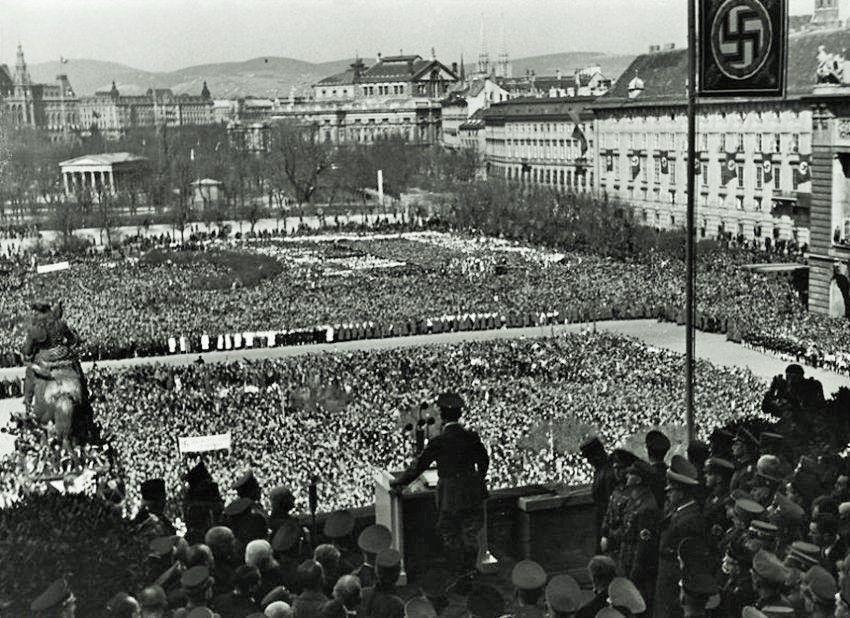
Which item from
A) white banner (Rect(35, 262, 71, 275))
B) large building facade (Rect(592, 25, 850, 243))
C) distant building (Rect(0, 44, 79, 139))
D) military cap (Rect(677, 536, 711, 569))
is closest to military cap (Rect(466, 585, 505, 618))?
military cap (Rect(677, 536, 711, 569))

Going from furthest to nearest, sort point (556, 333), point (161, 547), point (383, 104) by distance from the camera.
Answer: point (383, 104) < point (556, 333) < point (161, 547)

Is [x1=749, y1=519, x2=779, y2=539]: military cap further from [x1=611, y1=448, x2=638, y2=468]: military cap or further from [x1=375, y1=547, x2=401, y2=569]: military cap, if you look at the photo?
[x1=375, y1=547, x2=401, y2=569]: military cap

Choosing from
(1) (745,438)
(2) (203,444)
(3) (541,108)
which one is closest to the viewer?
(1) (745,438)

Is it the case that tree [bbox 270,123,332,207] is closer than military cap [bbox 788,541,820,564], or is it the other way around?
military cap [bbox 788,541,820,564]

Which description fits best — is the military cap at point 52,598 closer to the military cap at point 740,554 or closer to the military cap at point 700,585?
the military cap at point 700,585

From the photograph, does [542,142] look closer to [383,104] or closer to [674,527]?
[383,104]

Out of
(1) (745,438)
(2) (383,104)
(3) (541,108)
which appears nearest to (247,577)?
(1) (745,438)
